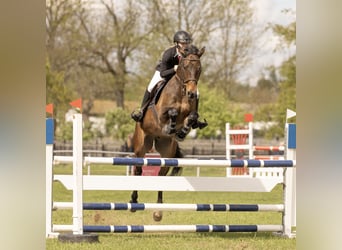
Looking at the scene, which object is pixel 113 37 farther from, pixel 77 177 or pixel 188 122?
pixel 77 177

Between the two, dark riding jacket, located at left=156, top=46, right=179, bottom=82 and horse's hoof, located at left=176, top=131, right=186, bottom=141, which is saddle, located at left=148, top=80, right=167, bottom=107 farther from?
horse's hoof, located at left=176, top=131, right=186, bottom=141

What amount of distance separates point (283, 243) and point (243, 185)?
0.60 meters

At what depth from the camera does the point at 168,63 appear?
309 inches

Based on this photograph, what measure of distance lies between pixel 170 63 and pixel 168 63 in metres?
0.02

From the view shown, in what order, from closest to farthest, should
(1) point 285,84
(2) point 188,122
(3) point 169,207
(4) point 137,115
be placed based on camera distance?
(3) point 169,207 < (2) point 188,122 < (4) point 137,115 < (1) point 285,84

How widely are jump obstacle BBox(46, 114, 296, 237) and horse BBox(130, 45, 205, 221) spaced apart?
4.59ft

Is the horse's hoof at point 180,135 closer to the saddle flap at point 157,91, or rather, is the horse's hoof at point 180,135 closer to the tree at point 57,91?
the saddle flap at point 157,91

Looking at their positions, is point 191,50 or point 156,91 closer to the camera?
point 191,50

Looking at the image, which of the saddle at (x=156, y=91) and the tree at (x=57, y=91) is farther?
the tree at (x=57, y=91)

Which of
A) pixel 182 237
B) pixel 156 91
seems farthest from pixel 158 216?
pixel 156 91

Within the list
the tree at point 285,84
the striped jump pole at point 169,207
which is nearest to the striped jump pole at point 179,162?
the striped jump pole at point 169,207

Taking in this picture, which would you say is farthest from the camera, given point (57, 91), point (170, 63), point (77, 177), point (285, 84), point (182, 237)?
point (57, 91)

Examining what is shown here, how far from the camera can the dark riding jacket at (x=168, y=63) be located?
769 cm
